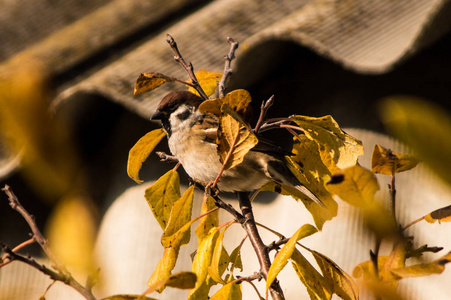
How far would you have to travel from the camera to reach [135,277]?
Result: 7.82 feet

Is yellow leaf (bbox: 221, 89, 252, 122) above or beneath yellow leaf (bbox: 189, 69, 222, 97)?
above

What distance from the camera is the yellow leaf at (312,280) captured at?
80 centimetres

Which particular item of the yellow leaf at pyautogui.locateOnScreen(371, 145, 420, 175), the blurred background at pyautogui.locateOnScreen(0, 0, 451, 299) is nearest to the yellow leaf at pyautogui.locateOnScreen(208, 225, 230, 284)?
the yellow leaf at pyautogui.locateOnScreen(371, 145, 420, 175)

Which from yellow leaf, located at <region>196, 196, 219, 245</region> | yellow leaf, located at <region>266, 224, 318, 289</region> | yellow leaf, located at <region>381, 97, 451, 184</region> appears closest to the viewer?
yellow leaf, located at <region>381, 97, 451, 184</region>

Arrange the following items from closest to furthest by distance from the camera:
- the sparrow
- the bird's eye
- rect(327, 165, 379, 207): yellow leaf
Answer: rect(327, 165, 379, 207): yellow leaf → the sparrow → the bird's eye

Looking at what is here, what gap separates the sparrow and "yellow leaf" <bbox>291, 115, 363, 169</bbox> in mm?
570

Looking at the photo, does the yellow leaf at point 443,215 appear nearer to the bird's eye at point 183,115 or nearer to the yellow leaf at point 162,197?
the yellow leaf at point 162,197

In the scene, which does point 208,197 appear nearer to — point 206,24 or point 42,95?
point 42,95

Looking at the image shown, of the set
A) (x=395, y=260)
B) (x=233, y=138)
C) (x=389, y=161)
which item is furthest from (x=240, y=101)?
(x=395, y=260)

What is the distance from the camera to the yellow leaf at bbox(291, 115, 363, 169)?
2.89 ft

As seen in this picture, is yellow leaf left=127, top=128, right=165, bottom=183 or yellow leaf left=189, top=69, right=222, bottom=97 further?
yellow leaf left=189, top=69, right=222, bottom=97

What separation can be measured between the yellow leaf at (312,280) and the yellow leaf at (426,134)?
1.58 ft

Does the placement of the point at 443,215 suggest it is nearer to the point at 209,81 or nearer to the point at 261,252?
the point at 261,252

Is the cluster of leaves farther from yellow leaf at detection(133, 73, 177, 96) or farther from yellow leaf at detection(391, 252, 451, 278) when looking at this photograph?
yellow leaf at detection(391, 252, 451, 278)
